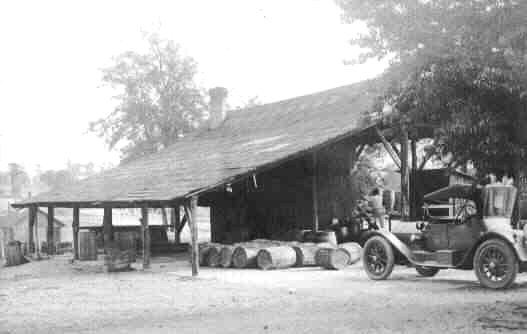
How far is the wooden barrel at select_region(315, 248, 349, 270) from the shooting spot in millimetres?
14750

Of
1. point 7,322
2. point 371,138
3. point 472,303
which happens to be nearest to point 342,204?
point 371,138

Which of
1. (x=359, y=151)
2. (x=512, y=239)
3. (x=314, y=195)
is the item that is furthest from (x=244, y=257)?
(x=359, y=151)

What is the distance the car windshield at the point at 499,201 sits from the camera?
33.2 ft

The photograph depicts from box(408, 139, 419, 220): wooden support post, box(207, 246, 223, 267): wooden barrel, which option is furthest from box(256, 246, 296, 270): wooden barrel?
box(408, 139, 419, 220): wooden support post

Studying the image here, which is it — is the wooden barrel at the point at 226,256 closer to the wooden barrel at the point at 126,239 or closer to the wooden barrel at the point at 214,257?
the wooden barrel at the point at 214,257

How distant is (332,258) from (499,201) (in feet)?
17.4

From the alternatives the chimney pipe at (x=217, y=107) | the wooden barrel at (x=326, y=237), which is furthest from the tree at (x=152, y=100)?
the wooden barrel at (x=326, y=237)

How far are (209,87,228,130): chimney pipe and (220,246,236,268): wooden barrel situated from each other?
12.4m

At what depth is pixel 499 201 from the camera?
10133mm

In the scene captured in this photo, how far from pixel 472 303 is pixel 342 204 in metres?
12.9

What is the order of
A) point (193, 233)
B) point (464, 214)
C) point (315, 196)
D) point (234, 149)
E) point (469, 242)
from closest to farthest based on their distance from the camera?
point (469, 242) → point (464, 214) → point (193, 233) → point (315, 196) → point (234, 149)

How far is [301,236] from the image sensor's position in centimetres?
1942

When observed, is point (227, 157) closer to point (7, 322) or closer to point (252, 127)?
point (252, 127)

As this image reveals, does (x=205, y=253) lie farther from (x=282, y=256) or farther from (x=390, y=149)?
(x=390, y=149)
